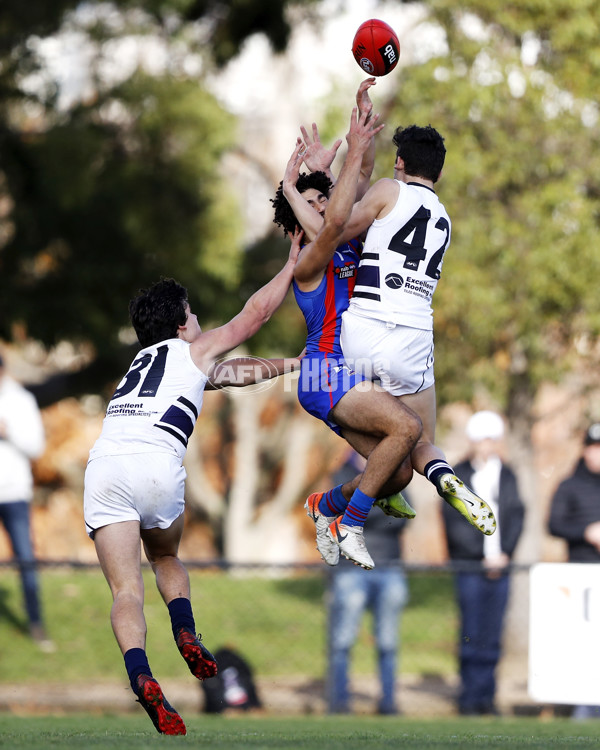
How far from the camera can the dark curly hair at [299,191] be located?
656cm

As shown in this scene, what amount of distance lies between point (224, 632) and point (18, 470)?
8.70ft

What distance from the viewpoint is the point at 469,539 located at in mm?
10500

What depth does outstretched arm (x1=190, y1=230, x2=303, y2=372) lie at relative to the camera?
249 inches

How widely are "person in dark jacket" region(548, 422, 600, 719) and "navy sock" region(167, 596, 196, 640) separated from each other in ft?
15.1

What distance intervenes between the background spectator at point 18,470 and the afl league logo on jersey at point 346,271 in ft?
18.2

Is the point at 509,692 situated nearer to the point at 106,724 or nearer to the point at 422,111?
the point at 106,724

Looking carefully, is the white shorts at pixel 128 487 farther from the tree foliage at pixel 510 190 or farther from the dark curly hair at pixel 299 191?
the tree foliage at pixel 510 190

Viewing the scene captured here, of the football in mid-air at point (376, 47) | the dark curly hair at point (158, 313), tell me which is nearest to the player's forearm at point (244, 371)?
the dark curly hair at point (158, 313)

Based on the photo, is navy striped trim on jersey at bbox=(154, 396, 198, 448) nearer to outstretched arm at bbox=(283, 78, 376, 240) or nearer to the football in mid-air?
outstretched arm at bbox=(283, 78, 376, 240)

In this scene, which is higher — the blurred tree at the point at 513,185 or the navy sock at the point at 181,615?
Result: the blurred tree at the point at 513,185

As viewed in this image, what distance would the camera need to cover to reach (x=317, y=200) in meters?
6.52

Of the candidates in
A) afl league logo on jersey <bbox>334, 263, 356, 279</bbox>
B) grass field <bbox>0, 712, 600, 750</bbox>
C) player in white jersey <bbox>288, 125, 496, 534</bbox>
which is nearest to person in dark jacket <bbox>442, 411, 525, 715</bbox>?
grass field <bbox>0, 712, 600, 750</bbox>

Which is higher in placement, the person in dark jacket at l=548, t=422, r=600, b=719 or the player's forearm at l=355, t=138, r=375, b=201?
the player's forearm at l=355, t=138, r=375, b=201

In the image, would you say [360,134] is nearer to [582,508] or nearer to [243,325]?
[243,325]
